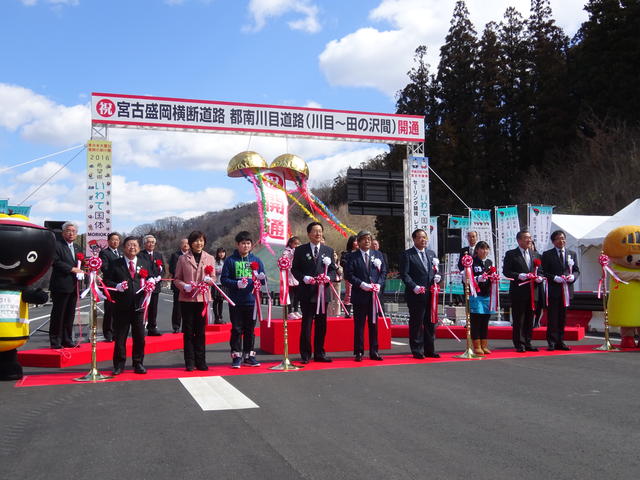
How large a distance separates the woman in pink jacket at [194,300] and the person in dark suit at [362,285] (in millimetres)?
1951

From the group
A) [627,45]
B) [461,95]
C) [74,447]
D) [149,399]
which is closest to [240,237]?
[149,399]

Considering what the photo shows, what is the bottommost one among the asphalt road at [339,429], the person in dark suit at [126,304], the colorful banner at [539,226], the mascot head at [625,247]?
the asphalt road at [339,429]

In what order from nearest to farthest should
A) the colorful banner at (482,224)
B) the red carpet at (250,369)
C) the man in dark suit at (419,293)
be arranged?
1. the red carpet at (250,369)
2. the man in dark suit at (419,293)
3. the colorful banner at (482,224)

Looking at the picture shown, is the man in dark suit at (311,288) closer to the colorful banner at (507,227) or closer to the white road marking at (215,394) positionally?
the white road marking at (215,394)

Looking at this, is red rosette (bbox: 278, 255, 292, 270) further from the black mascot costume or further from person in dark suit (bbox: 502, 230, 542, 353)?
person in dark suit (bbox: 502, 230, 542, 353)

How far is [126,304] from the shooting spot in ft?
22.3

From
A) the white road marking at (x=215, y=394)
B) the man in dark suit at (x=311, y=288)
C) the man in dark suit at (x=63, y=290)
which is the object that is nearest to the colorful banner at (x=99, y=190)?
the man in dark suit at (x=63, y=290)

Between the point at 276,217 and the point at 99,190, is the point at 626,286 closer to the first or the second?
the point at 99,190

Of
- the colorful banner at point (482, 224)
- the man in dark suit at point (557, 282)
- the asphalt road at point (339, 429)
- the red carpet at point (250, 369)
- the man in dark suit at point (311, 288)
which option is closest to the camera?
the asphalt road at point (339, 429)

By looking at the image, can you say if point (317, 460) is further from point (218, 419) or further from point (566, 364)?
point (566, 364)

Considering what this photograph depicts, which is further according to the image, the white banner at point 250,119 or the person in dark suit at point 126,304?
the white banner at point 250,119

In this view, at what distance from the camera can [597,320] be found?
1196 centimetres

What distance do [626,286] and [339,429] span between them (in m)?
6.60

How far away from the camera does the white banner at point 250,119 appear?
42.6 ft
